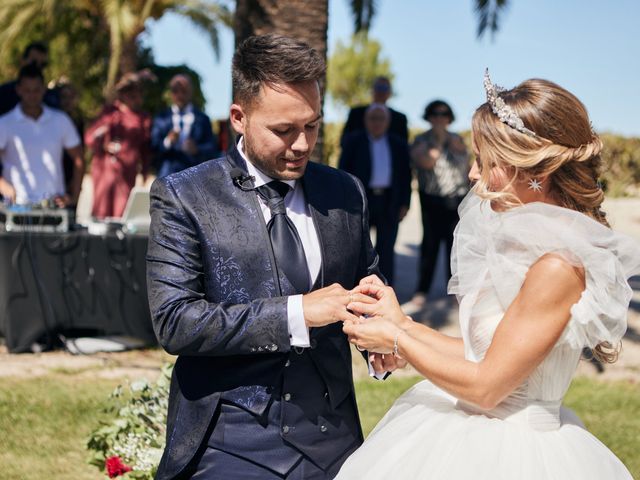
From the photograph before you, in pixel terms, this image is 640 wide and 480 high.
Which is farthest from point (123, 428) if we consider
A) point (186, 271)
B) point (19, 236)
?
point (19, 236)

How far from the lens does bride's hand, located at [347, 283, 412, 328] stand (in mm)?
2850

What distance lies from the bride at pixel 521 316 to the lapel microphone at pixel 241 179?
48 cm

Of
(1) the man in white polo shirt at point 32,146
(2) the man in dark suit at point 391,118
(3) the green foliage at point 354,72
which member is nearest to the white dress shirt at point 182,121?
(2) the man in dark suit at point 391,118

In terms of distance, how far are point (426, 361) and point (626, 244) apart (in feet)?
2.31

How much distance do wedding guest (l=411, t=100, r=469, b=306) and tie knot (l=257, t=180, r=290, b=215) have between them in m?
7.24

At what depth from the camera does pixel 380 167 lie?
9.87 m

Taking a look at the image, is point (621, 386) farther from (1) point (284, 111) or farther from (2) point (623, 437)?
(1) point (284, 111)

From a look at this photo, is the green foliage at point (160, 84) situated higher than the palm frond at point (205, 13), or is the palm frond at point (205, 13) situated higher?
the palm frond at point (205, 13)

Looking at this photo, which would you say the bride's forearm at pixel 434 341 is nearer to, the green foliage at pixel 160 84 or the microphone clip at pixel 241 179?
the microphone clip at pixel 241 179

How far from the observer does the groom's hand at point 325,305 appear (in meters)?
2.65

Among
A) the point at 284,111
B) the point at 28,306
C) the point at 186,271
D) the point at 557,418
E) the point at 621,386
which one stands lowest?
the point at 621,386

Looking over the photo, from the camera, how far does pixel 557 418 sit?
2.76 meters

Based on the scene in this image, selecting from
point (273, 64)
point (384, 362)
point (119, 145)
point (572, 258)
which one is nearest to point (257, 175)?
point (273, 64)

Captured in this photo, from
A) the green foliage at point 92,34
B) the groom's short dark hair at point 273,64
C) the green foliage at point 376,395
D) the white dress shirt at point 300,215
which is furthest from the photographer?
the green foliage at point 92,34
